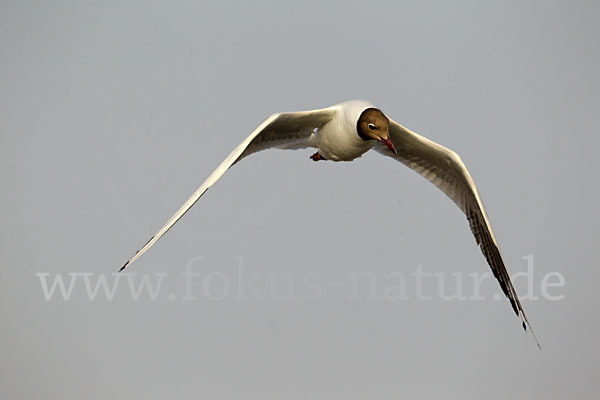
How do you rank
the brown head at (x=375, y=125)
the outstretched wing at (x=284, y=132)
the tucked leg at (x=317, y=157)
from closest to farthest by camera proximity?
1. the outstretched wing at (x=284, y=132)
2. the brown head at (x=375, y=125)
3. the tucked leg at (x=317, y=157)

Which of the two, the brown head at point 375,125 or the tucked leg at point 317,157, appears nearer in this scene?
the brown head at point 375,125

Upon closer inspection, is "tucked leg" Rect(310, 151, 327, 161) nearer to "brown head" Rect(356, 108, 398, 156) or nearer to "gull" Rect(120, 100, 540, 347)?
"gull" Rect(120, 100, 540, 347)

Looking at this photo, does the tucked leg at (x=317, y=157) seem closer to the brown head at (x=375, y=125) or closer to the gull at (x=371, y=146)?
the gull at (x=371, y=146)

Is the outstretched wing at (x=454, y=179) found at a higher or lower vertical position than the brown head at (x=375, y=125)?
lower

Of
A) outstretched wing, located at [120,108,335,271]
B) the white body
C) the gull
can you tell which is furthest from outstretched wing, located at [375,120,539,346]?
outstretched wing, located at [120,108,335,271]

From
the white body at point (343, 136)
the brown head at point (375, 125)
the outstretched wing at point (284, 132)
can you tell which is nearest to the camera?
the outstretched wing at point (284, 132)

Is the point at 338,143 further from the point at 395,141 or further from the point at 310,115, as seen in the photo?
the point at 395,141

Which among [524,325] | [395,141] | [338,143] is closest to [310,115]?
[338,143]

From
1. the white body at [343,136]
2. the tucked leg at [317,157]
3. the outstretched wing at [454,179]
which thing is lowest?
the outstretched wing at [454,179]

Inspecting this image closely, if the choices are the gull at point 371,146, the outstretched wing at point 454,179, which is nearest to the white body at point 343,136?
the gull at point 371,146

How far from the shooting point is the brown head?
4.15 metres

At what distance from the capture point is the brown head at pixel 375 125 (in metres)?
4.15

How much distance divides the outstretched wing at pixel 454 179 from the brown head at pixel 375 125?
0.57 metres

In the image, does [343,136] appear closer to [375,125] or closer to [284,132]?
[375,125]
